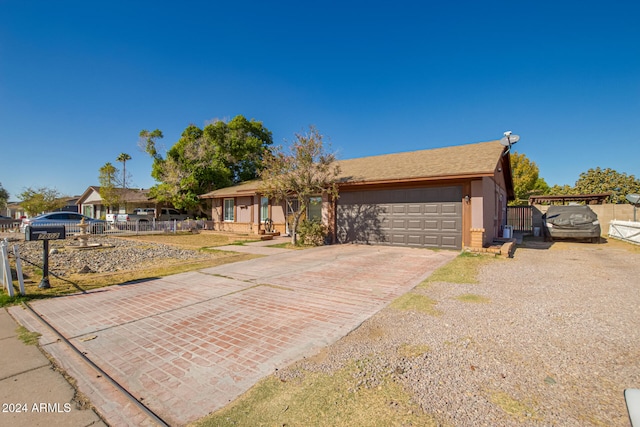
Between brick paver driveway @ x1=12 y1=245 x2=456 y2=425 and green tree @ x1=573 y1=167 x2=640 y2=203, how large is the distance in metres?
34.4

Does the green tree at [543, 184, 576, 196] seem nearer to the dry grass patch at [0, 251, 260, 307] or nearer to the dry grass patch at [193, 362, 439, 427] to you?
the dry grass patch at [0, 251, 260, 307]

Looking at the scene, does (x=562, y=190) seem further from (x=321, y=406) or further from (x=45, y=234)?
(x=45, y=234)

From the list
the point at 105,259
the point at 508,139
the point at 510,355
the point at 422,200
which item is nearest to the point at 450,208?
the point at 422,200

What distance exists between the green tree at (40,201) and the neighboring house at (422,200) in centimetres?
3015

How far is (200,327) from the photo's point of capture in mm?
4152

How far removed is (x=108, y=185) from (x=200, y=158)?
13.0 metres

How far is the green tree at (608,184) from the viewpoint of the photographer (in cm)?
2817

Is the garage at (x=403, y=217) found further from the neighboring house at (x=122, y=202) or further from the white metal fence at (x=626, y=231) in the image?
the neighboring house at (x=122, y=202)

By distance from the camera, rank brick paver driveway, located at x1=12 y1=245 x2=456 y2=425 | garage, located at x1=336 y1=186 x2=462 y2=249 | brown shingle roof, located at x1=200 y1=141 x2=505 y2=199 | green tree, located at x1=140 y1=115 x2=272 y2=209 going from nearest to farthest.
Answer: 1. brick paver driveway, located at x1=12 y1=245 x2=456 y2=425
2. brown shingle roof, located at x1=200 y1=141 x2=505 y2=199
3. garage, located at x1=336 y1=186 x2=462 y2=249
4. green tree, located at x1=140 y1=115 x2=272 y2=209

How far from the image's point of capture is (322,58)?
17.4 meters

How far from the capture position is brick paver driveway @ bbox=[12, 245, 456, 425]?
269cm

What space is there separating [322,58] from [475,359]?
1815cm

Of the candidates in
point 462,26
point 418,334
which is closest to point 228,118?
point 462,26

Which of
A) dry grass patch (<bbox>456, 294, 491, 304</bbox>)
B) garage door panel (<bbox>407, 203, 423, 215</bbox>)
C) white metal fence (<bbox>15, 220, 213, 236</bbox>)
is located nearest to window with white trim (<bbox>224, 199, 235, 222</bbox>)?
white metal fence (<bbox>15, 220, 213, 236</bbox>)
